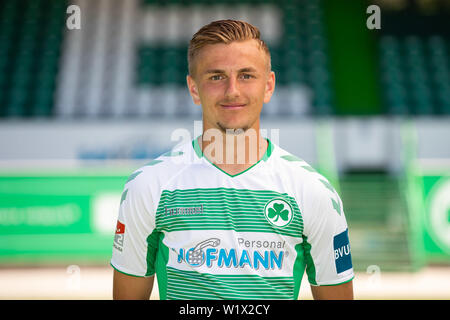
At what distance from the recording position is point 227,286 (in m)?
1.60

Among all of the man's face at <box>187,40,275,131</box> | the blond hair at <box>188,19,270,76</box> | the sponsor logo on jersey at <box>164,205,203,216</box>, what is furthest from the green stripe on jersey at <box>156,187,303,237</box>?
the blond hair at <box>188,19,270,76</box>

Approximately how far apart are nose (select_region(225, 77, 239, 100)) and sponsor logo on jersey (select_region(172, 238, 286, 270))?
1.79 ft

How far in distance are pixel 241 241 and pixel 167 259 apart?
0.99ft

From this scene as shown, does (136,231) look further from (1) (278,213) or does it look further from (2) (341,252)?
(2) (341,252)

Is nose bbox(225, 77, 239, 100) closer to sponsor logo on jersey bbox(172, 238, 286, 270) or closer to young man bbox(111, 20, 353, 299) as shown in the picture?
young man bbox(111, 20, 353, 299)

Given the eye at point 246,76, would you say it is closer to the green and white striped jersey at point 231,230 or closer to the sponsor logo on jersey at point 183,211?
the green and white striped jersey at point 231,230

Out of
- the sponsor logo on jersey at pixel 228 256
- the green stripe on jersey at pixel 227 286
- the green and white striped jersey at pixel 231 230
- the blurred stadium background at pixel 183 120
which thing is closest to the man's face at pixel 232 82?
the green and white striped jersey at pixel 231 230

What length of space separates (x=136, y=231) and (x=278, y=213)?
571 mm

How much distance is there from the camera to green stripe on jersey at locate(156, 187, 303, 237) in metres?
1.65

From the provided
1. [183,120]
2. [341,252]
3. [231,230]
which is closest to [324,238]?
[341,252]

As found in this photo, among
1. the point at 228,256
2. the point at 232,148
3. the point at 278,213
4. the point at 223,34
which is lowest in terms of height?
the point at 228,256

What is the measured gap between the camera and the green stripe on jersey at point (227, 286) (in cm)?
160

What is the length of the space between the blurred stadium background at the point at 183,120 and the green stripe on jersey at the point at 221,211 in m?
4.31
